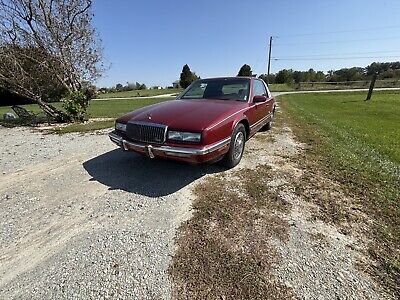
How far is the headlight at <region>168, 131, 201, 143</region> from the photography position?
347 centimetres

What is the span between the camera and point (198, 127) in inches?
138

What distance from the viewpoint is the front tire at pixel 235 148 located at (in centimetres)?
418

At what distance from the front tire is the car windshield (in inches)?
32.1

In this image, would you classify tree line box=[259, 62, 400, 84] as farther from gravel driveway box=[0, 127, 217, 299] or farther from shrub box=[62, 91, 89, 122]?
gravel driveway box=[0, 127, 217, 299]

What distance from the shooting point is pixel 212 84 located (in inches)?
214

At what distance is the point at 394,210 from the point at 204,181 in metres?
2.48

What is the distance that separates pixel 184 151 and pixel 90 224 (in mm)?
1454

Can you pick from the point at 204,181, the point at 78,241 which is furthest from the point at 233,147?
the point at 78,241

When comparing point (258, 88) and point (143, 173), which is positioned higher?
point (258, 88)

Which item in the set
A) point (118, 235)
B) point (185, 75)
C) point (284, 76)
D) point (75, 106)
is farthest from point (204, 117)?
point (284, 76)

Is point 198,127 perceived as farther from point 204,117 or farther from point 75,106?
point 75,106

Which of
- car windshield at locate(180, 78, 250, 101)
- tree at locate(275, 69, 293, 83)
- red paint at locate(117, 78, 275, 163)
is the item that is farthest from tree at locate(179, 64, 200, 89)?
red paint at locate(117, 78, 275, 163)

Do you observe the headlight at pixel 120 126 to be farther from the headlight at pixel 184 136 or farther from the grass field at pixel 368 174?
the grass field at pixel 368 174

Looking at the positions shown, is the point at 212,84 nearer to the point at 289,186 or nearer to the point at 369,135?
the point at 289,186
